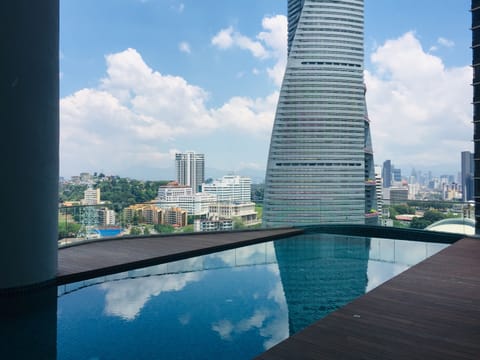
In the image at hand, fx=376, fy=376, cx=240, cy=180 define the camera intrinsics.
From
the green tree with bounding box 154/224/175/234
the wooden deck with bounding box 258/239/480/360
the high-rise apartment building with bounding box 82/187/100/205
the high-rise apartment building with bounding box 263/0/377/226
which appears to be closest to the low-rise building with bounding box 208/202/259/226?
the green tree with bounding box 154/224/175/234

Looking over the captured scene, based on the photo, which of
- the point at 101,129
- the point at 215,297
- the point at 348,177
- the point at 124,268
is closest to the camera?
the point at 215,297

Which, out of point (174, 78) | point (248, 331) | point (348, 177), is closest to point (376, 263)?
point (248, 331)

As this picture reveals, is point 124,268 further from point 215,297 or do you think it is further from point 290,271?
point 290,271

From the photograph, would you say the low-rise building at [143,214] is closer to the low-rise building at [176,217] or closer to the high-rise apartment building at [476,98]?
the low-rise building at [176,217]

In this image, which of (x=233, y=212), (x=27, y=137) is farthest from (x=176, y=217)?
(x=27, y=137)

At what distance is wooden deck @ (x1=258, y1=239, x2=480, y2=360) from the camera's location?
2.33 metres

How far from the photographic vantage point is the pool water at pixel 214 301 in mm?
2887

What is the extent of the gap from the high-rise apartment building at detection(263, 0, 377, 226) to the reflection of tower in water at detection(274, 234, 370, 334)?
12269 millimetres

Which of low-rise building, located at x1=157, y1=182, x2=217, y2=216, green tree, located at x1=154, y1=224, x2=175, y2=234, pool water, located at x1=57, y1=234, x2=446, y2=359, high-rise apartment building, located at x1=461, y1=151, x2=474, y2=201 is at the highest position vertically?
high-rise apartment building, located at x1=461, y1=151, x2=474, y2=201

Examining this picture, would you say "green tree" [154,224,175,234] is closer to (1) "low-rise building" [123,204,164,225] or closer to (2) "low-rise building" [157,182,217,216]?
(1) "low-rise building" [123,204,164,225]

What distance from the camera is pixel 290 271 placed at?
17.0ft

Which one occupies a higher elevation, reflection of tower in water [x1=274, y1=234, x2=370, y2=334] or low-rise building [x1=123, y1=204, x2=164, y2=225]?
low-rise building [x1=123, y1=204, x2=164, y2=225]

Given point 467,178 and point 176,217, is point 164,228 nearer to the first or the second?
point 176,217

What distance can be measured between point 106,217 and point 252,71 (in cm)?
2255
